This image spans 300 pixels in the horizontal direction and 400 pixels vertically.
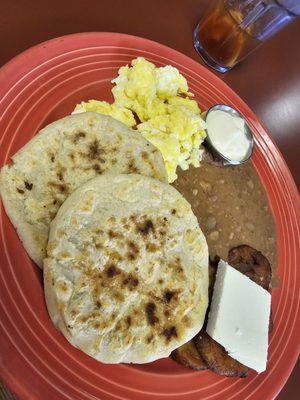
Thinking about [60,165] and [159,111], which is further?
[159,111]

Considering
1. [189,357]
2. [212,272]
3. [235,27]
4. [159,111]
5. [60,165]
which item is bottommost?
[189,357]

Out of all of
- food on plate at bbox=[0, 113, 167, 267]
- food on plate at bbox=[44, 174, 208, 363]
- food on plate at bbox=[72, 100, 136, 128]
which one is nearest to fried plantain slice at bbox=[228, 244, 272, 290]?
food on plate at bbox=[44, 174, 208, 363]

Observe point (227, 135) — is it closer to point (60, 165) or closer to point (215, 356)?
point (60, 165)

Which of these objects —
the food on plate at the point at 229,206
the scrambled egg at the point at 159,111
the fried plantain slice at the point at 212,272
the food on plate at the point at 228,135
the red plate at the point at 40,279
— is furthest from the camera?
the food on plate at the point at 228,135

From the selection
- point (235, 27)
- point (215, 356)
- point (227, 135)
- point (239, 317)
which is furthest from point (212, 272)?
point (235, 27)

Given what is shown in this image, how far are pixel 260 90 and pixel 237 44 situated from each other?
0.45 meters

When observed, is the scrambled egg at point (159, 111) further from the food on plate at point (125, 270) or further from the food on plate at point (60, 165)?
the food on plate at point (125, 270)

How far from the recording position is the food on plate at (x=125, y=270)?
171cm

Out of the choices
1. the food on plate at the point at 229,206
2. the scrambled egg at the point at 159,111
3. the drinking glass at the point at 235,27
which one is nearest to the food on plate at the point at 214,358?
the food on plate at the point at 229,206

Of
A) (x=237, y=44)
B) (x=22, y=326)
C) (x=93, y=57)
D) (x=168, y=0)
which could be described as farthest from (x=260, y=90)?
(x=22, y=326)

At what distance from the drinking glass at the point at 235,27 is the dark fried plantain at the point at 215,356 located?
1866 millimetres

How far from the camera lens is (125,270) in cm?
178

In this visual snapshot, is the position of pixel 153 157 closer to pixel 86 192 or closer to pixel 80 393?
pixel 86 192

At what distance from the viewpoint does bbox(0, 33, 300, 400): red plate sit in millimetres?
1691
